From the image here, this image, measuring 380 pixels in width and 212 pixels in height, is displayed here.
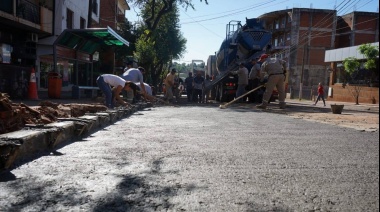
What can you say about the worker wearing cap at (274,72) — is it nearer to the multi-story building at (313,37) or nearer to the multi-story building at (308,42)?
the multi-story building at (313,37)

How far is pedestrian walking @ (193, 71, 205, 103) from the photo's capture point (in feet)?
56.7

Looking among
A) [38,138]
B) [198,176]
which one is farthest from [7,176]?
[198,176]

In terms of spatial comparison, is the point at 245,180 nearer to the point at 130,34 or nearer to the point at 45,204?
the point at 45,204

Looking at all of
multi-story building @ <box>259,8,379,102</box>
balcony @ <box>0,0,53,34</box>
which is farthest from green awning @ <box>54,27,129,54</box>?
multi-story building @ <box>259,8,379,102</box>

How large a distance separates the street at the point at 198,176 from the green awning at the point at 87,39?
8996mm

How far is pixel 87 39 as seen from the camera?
51.0 ft

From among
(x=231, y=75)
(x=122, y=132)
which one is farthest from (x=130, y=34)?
(x=122, y=132)

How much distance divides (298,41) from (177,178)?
44874mm

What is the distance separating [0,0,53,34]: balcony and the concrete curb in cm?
1074

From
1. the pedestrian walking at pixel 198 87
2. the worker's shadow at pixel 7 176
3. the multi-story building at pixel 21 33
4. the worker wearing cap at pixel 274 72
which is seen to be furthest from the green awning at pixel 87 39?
the worker's shadow at pixel 7 176

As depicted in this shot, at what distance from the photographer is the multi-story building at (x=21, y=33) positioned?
11844 millimetres

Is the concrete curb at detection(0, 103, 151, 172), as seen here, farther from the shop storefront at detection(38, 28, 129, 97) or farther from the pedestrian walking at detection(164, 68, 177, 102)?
the pedestrian walking at detection(164, 68, 177, 102)

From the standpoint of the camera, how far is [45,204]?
233 cm

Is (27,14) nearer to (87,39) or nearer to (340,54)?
(87,39)
